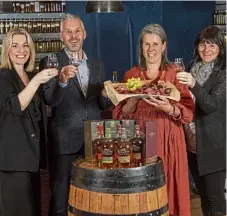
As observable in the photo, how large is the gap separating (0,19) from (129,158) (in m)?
4.46

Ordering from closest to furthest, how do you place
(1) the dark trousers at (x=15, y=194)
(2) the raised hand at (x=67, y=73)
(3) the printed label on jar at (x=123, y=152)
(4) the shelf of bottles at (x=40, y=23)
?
(3) the printed label on jar at (x=123, y=152) → (2) the raised hand at (x=67, y=73) → (1) the dark trousers at (x=15, y=194) → (4) the shelf of bottles at (x=40, y=23)

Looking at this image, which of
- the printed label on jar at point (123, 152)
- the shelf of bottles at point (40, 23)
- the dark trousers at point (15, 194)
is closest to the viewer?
the printed label on jar at point (123, 152)

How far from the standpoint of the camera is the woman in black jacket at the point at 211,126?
147 inches

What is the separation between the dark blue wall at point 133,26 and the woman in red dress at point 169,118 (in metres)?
4.37

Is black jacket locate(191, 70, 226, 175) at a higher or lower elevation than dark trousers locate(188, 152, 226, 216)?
higher

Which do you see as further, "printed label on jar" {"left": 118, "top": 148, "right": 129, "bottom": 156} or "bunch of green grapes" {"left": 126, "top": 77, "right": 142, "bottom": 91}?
"bunch of green grapes" {"left": 126, "top": 77, "right": 142, "bottom": 91}

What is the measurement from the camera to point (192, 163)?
12.9ft

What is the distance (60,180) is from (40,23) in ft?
12.7

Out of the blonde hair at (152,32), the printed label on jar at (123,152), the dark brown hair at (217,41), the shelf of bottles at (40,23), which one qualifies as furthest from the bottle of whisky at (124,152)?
the shelf of bottles at (40,23)

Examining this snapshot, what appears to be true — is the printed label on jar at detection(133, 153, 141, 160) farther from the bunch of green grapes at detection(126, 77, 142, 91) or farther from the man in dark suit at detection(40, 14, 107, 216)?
the man in dark suit at detection(40, 14, 107, 216)

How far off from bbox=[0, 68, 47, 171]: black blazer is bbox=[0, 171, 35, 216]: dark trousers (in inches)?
2.8

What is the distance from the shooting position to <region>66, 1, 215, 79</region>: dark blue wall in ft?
26.2

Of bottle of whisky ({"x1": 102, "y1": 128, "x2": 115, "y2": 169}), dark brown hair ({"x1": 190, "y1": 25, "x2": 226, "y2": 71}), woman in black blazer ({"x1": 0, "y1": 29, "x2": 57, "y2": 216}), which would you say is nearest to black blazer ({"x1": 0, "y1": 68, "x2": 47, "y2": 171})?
woman in black blazer ({"x1": 0, "y1": 29, "x2": 57, "y2": 216})

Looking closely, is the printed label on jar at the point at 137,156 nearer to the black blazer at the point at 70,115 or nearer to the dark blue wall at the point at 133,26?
the black blazer at the point at 70,115
